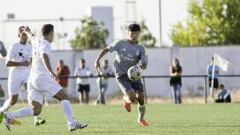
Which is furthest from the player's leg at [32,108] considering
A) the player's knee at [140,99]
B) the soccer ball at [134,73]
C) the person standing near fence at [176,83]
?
the person standing near fence at [176,83]

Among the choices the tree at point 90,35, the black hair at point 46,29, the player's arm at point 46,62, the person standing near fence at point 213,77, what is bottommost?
the tree at point 90,35

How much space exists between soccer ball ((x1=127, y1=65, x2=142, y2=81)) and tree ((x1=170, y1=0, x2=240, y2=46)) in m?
51.6

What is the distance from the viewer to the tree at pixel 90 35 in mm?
87625

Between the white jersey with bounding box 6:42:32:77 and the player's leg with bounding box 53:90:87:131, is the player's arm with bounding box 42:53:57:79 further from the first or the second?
the white jersey with bounding box 6:42:32:77

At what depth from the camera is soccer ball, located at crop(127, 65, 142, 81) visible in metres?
18.6

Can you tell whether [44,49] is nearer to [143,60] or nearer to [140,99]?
[143,60]

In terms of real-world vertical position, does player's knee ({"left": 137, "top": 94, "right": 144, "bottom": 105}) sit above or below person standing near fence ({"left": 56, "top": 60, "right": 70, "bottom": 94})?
above

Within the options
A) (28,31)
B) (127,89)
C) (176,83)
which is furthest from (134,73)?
(176,83)

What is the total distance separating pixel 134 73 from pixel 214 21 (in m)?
52.3

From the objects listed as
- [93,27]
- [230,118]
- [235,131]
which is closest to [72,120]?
[235,131]

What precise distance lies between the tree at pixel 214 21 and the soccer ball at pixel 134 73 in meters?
51.6

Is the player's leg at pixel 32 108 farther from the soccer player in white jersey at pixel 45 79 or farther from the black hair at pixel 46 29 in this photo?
the black hair at pixel 46 29

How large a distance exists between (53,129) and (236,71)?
106 feet

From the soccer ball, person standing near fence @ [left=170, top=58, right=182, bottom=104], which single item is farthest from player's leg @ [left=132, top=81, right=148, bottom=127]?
person standing near fence @ [left=170, top=58, right=182, bottom=104]
